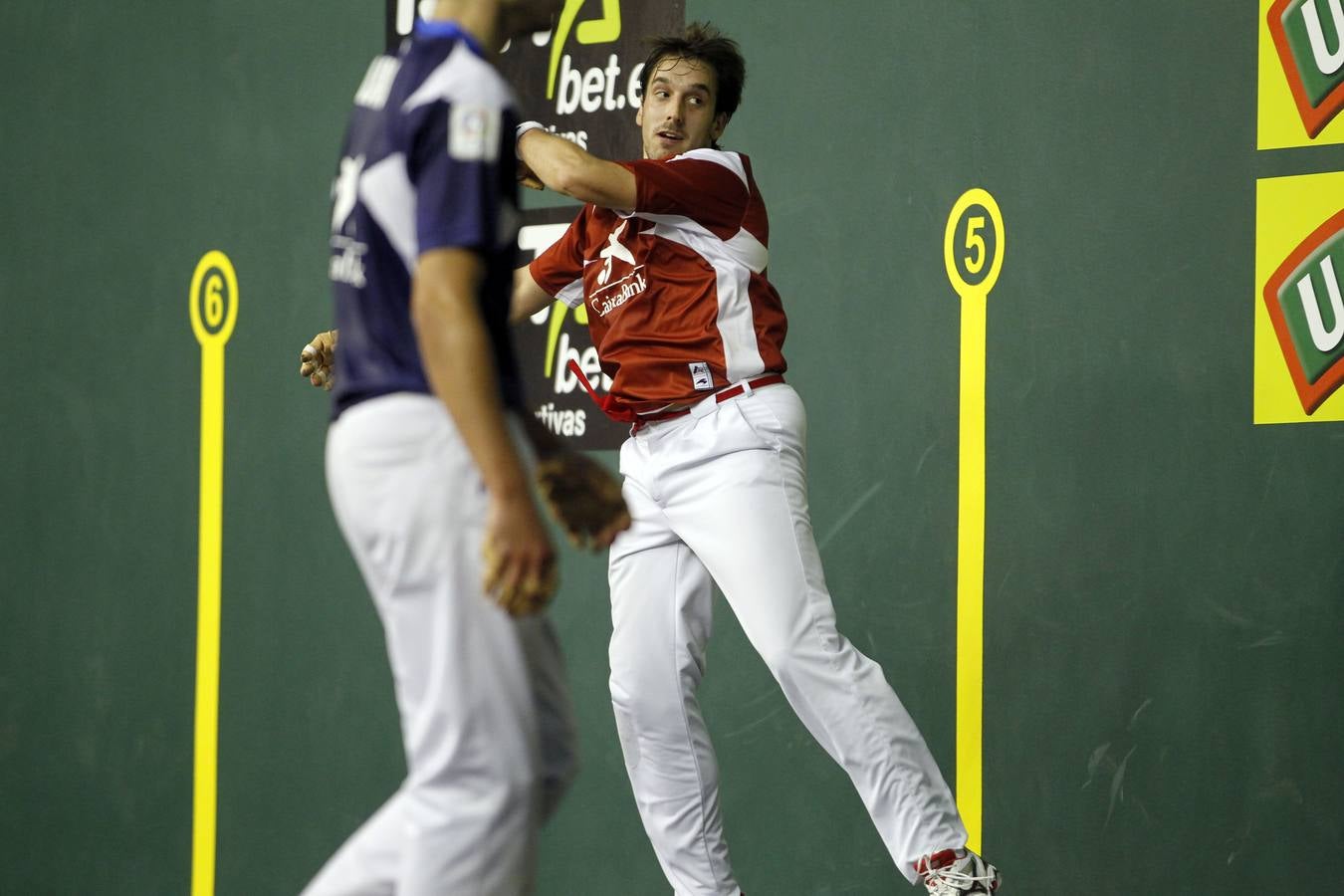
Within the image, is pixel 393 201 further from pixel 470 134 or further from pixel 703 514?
pixel 703 514

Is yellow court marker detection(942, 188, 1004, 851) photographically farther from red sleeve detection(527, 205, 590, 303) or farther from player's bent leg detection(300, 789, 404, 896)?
player's bent leg detection(300, 789, 404, 896)

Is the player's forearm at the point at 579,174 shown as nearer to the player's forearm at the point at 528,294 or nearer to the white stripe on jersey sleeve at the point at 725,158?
the white stripe on jersey sleeve at the point at 725,158

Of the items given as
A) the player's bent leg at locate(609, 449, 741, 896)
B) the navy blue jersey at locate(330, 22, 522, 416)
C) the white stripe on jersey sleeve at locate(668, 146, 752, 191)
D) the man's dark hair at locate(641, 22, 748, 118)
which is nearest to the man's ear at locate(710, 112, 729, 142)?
the man's dark hair at locate(641, 22, 748, 118)

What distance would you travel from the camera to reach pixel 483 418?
1.47 meters

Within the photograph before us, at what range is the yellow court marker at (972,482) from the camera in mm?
3047

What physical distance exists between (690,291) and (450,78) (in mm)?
1124

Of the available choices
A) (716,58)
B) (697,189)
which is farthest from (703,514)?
(716,58)

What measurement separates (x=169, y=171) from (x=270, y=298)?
49 cm

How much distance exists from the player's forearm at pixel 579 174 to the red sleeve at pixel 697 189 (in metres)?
0.03

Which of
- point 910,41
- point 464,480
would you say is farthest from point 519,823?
point 910,41

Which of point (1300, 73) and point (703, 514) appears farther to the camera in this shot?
point (1300, 73)

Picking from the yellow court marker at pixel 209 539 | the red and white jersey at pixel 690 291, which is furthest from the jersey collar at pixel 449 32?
the yellow court marker at pixel 209 539

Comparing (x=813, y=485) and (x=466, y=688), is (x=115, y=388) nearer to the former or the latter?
(x=813, y=485)

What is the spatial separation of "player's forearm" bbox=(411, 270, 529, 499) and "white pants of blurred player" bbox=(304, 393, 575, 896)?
5cm
